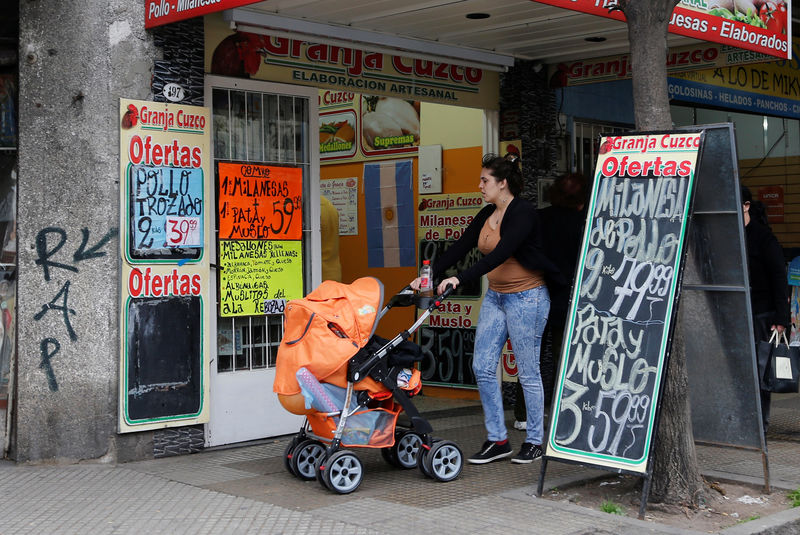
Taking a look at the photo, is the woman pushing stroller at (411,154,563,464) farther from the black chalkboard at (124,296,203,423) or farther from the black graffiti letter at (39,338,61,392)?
the black graffiti letter at (39,338,61,392)

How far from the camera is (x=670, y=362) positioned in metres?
5.72

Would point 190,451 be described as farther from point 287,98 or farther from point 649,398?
point 649,398

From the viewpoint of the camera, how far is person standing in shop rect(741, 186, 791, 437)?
7328mm

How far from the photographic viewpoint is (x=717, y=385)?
633cm

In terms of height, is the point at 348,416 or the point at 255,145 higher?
the point at 255,145

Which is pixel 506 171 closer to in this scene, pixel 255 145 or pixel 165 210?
pixel 255 145

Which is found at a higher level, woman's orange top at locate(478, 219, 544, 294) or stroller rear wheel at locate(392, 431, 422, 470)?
woman's orange top at locate(478, 219, 544, 294)

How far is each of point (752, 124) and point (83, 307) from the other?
981 cm

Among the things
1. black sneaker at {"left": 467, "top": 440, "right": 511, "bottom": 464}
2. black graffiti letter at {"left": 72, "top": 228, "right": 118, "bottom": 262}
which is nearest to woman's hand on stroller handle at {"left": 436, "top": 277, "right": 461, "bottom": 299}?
black sneaker at {"left": 467, "top": 440, "right": 511, "bottom": 464}

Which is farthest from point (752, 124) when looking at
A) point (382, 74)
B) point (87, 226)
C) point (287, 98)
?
point (87, 226)

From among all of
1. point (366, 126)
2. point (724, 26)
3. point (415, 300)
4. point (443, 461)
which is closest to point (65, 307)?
point (415, 300)

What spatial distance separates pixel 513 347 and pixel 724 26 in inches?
136

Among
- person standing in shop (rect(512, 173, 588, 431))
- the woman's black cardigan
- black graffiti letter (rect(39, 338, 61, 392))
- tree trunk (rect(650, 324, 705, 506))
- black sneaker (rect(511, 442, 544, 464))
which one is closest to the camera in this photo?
tree trunk (rect(650, 324, 705, 506))

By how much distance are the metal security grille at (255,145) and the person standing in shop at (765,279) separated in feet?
11.6
